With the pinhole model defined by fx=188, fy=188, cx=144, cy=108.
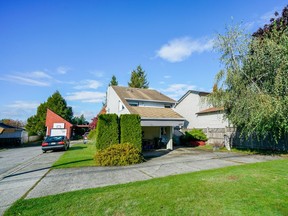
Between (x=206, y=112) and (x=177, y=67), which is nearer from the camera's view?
(x=177, y=67)

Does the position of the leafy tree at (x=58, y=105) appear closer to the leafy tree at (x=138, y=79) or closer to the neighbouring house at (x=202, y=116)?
the leafy tree at (x=138, y=79)

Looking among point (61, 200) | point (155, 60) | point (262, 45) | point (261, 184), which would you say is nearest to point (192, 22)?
point (262, 45)

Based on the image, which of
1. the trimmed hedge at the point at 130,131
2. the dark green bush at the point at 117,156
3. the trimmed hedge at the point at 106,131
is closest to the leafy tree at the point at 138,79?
the trimmed hedge at the point at 130,131

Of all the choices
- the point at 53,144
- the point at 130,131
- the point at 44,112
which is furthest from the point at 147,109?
the point at 44,112

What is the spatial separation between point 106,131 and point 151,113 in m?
5.96

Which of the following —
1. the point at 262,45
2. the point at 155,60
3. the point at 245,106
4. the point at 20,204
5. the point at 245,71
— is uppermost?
the point at 155,60

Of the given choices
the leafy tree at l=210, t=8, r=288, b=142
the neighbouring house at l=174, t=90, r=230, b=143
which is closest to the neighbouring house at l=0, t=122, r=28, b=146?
the neighbouring house at l=174, t=90, r=230, b=143

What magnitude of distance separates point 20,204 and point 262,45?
14.6 metres

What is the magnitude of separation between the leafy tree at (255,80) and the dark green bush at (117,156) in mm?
7406

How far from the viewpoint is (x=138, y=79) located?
44.6 m

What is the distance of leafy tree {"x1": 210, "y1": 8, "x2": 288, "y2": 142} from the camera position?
10836 mm

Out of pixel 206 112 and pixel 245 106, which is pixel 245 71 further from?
pixel 206 112

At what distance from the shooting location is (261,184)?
5.82 meters

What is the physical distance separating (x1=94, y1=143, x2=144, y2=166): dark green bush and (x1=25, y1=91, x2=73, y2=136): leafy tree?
39.4 metres
